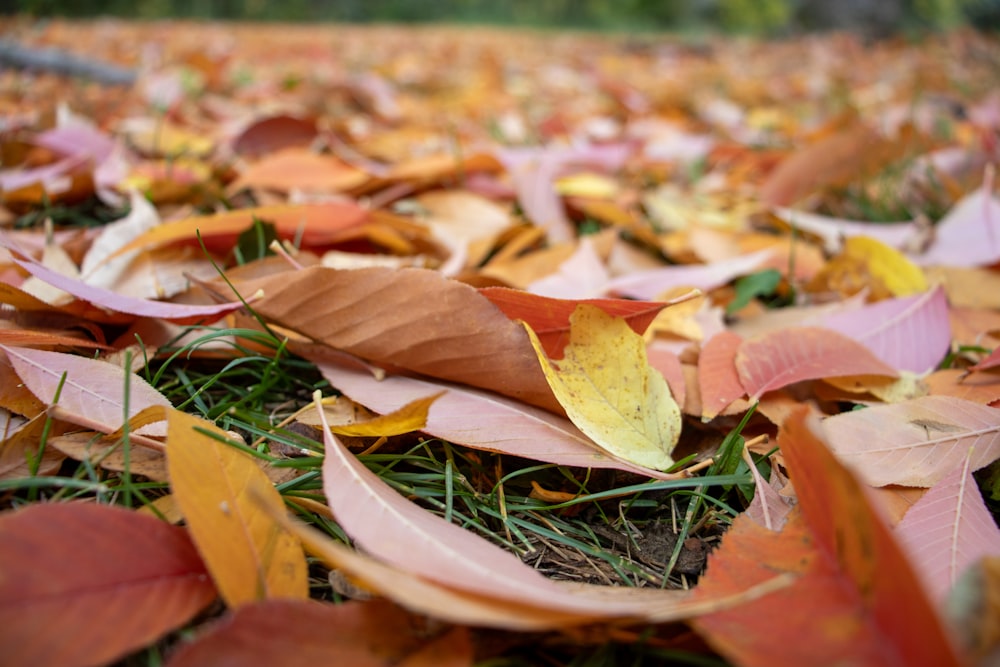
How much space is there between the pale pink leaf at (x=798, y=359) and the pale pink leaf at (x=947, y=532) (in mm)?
183

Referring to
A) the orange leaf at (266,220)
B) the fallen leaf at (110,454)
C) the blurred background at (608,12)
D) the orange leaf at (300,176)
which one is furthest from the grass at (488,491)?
A: the blurred background at (608,12)

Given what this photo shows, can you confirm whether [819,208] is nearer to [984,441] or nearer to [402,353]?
[984,441]

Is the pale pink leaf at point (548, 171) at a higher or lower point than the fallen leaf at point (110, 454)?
higher

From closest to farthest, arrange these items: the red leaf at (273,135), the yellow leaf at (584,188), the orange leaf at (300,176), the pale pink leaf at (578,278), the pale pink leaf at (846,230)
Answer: the pale pink leaf at (578,278)
the pale pink leaf at (846,230)
the orange leaf at (300,176)
the yellow leaf at (584,188)
the red leaf at (273,135)

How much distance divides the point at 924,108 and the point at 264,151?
9.34 feet

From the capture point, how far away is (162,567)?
20.5 inches

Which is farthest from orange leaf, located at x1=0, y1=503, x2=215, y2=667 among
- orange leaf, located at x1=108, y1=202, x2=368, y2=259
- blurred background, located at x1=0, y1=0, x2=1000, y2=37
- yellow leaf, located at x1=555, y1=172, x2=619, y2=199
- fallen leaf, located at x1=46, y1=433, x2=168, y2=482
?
blurred background, located at x1=0, y1=0, x2=1000, y2=37

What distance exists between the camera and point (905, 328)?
0.94 metres

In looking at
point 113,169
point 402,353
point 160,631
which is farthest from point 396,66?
point 160,631

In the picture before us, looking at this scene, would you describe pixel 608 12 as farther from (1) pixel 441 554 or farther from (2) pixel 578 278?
(1) pixel 441 554

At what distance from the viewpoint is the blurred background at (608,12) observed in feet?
25.3

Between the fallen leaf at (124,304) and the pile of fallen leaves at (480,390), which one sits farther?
the fallen leaf at (124,304)

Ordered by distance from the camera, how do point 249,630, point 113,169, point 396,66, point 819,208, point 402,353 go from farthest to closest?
point 396,66
point 819,208
point 113,169
point 402,353
point 249,630

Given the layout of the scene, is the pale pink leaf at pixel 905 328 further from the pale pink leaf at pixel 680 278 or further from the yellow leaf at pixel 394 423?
the yellow leaf at pixel 394 423
